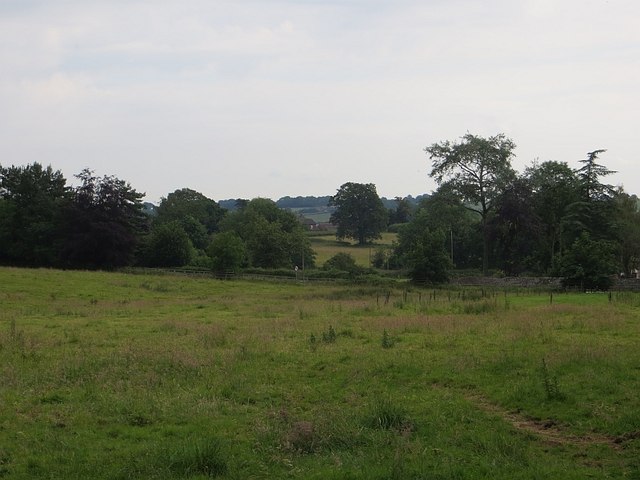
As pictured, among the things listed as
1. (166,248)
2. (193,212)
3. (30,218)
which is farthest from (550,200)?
(193,212)

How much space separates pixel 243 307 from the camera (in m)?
36.1

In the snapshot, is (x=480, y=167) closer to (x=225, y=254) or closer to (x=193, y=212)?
(x=225, y=254)

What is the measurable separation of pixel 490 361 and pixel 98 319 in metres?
19.2

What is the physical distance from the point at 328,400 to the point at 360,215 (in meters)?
123

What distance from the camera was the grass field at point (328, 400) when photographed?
8.72 meters

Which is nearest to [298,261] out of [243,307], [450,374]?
[243,307]

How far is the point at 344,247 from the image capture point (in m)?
132

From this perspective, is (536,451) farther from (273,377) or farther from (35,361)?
(35,361)

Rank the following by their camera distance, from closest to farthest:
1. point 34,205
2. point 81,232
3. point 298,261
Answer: point 81,232 < point 34,205 < point 298,261

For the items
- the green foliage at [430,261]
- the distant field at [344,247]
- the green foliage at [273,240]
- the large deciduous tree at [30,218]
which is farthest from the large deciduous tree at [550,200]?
the large deciduous tree at [30,218]

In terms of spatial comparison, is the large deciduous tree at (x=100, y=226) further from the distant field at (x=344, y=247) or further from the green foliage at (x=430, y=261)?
the distant field at (x=344, y=247)

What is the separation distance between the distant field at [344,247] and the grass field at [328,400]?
281 feet

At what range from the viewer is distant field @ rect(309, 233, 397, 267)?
114269 mm

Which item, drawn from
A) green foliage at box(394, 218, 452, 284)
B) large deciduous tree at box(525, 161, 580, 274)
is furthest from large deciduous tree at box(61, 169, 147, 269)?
large deciduous tree at box(525, 161, 580, 274)
